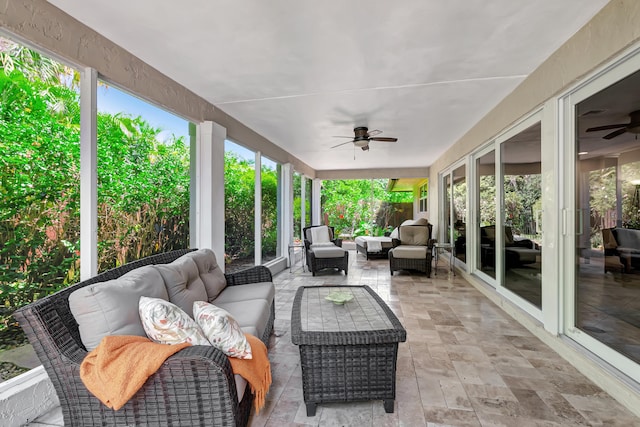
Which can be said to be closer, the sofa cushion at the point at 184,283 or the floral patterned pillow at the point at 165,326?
the floral patterned pillow at the point at 165,326

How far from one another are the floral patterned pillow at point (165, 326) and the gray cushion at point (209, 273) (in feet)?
3.34

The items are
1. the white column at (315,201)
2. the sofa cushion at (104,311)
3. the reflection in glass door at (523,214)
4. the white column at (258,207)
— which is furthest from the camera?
the white column at (315,201)

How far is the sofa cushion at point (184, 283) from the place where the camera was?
6.30 ft

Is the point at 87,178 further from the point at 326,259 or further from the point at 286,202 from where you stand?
the point at 286,202

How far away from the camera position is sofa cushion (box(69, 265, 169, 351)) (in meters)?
1.36

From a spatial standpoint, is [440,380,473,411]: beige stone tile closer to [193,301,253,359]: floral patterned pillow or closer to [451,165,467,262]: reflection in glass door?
[193,301,253,359]: floral patterned pillow

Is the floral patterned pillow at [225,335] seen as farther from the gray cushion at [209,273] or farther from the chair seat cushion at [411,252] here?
the chair seat cushion at [411,252]

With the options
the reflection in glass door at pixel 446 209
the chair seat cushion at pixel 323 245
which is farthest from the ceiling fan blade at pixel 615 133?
the reflection in glass door at pixel 446 209

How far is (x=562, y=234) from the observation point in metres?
2.46

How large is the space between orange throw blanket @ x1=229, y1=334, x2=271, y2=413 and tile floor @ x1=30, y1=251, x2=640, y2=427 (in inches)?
11.7

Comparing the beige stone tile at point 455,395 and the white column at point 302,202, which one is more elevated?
the white column at point 302,202

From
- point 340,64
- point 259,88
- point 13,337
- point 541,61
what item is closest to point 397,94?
point 340,64

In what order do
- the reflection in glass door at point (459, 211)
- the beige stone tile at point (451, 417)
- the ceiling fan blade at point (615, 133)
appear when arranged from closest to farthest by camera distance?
1. the beige stone tile at point (451, 417)
2. the ceiling fan blade at point (615, 133)
3. the reflection in glass door at point (459, 211)

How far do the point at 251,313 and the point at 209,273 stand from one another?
753mm
